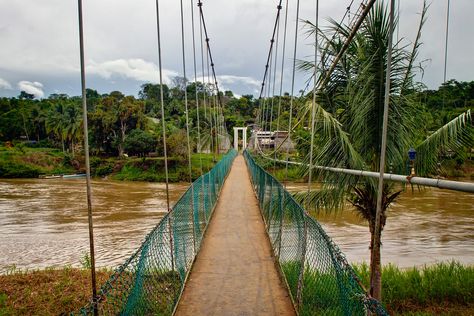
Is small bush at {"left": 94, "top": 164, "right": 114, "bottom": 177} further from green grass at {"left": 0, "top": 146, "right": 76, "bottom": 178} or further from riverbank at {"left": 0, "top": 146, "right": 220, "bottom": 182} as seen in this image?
green grass at {"left": 0, "top": 146, "right": 76, "bottom": 178}

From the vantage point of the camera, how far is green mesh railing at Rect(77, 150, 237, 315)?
203 centimetres

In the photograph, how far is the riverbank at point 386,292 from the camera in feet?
15.2

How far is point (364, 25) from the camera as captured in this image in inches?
172

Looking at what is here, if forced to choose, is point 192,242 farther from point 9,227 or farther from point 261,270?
point 9,227

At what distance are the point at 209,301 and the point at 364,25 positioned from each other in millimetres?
3303

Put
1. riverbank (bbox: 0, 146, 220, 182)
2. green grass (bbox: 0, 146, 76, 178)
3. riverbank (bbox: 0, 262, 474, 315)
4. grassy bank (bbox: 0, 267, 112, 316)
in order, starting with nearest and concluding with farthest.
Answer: grassy bank (bbox: 0, 267, 112, 316) → riverbank (bbox: 0, 262, 474, 315) → riverbank (bbox: 0, 146, 220, 182) → green grass (bbox: 0, 146, 76, 178)

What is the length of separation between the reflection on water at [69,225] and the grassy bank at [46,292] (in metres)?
2.09

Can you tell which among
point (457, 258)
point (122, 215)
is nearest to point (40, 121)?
point (122, 215)

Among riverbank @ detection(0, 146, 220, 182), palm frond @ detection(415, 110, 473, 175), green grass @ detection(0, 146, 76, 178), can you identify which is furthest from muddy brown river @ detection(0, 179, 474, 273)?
green grass @ detection(0, 146, 76, 178)

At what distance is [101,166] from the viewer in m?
33.1

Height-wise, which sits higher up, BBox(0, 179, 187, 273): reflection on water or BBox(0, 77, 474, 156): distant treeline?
BBox(0, 77, 474, 156): distant treeline

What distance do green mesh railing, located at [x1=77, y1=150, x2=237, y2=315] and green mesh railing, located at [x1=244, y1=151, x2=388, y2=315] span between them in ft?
3.35

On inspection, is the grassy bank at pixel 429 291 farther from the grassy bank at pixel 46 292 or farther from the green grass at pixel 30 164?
the green grass at pixel 30 164

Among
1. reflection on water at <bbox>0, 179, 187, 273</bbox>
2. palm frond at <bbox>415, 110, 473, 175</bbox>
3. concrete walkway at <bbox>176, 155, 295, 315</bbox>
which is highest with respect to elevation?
palm frond at <bbox>415, 110, 473, 175</bbox>
